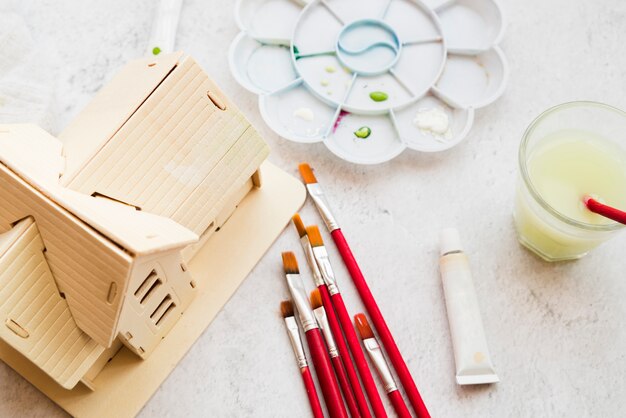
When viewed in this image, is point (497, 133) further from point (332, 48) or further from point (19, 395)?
point (19, 395)

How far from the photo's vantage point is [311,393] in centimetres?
59

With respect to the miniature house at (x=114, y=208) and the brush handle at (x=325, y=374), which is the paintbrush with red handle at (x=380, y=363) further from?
the miniature house at (x=114, y=208)

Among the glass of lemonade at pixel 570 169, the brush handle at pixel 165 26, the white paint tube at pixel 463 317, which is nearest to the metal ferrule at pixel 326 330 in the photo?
the white paint tube at pixel 463 317

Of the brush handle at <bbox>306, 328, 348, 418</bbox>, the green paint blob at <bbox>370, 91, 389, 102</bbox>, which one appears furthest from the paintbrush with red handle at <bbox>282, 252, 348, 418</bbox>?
the green paint blob at <bbox>370, 91, 389, 102</bbox>

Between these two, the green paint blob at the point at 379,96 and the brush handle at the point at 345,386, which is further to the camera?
the green paint blob at the point at 379,96

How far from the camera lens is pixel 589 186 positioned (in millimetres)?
612

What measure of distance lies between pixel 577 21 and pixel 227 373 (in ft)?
2.01

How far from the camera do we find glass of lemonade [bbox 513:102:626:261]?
1.97 feet

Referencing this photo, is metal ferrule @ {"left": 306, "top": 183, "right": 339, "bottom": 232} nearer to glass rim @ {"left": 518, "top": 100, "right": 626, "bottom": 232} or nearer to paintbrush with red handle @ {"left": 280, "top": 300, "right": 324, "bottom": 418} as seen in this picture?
paintbrush with red handle @ {"left": 280, "top": 300, "right": 324, "bottom": 418}

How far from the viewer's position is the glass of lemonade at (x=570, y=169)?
601 millimetres

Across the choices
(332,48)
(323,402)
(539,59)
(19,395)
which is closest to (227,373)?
(323,402)

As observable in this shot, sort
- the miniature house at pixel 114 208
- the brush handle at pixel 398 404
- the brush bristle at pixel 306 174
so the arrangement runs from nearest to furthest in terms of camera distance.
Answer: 1. the miniature house at pixel 114 208
2. the brush handle at pixel 398 404
3. the brush bristle at pixel 306 174

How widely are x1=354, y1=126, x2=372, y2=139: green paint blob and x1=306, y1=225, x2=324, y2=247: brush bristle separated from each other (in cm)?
13

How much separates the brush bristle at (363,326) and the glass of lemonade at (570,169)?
0.65 feet
